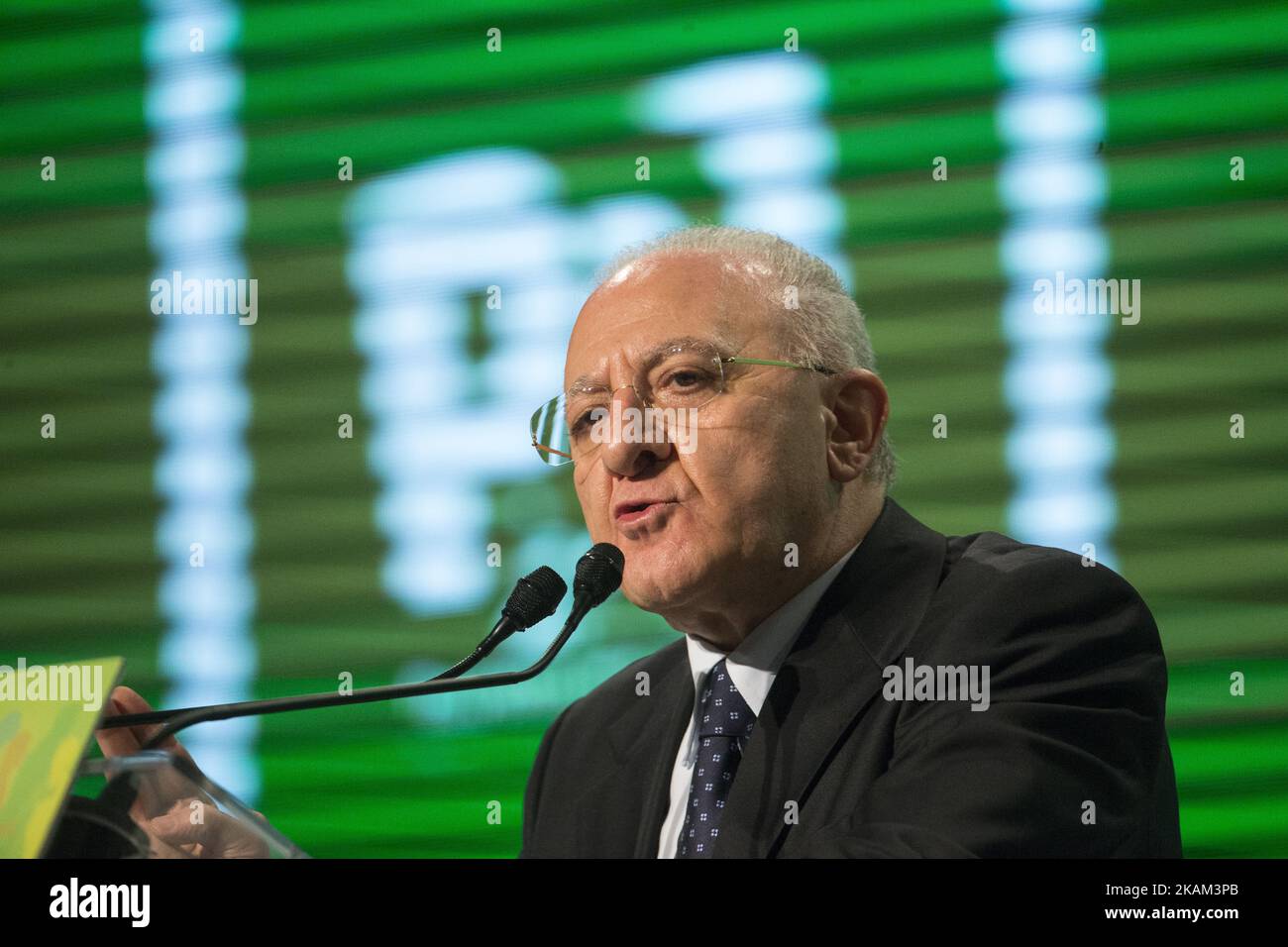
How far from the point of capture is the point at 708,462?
2035mm

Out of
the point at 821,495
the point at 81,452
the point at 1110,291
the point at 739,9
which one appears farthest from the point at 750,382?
the point at 81,452

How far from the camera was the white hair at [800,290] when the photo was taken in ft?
7.00

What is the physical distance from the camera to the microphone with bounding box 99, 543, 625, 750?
1542mm

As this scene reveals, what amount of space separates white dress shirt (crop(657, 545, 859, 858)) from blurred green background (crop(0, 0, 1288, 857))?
53cm

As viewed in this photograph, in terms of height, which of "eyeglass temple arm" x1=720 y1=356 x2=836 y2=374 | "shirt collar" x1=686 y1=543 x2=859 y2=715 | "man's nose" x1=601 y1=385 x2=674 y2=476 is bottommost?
"shirt collar" x1=686 y1=543 x2=859 y2=715

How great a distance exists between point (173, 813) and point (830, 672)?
93cm

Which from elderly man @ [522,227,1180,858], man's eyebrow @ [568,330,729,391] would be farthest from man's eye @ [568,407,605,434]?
man's eyebrow @ [568,330,729,391]

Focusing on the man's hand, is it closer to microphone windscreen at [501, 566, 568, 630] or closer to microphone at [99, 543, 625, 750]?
microphone at [99, 543, 625, 750]

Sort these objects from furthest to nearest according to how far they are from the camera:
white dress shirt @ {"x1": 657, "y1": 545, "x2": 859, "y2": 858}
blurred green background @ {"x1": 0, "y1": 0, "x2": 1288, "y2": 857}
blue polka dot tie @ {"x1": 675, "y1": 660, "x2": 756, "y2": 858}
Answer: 1. blurred green background @ {"x1": 0, "y1": 0, "x2": 1288, "y2": 857}
2. white dress shirt @ {"x1": 657, "y1": 545, "x2": 859, "y2": 858}
3. blue polka dot tie @ {"x1": 675, "y1": 660, "x2": 756, "y2": 858}

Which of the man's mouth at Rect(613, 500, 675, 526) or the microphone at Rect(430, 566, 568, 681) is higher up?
the man's mouth at Rect(613, 500, 675, 526)

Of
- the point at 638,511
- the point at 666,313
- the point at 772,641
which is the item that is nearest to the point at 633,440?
the point at 638,511

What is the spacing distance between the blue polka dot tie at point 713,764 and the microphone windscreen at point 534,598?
369mm

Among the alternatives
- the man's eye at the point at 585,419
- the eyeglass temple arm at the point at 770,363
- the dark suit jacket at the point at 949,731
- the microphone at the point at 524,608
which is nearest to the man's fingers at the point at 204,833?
the microphone at the point at 524,608

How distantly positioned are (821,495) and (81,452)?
163 centimetres
